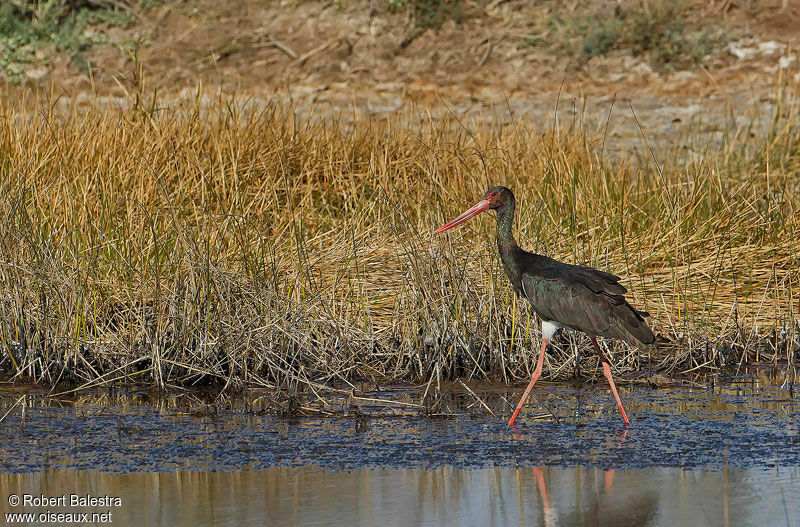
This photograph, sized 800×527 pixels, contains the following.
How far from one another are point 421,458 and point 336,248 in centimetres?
290

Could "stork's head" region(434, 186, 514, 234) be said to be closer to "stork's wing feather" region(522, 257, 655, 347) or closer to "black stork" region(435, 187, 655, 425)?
"black stork" region(435, 187, 655, 425)

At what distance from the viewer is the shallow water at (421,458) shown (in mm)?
4723

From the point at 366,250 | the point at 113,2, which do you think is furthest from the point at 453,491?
the point at 113,2

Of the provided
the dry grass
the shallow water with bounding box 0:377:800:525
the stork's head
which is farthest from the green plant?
the shallow water with bounding box 0:377:800:525

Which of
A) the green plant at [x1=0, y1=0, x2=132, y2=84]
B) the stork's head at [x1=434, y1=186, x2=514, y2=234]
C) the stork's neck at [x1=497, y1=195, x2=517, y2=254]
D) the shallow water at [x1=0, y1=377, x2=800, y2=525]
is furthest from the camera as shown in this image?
the green plant at [x1=0, y1=0, x2=132, y2=84]

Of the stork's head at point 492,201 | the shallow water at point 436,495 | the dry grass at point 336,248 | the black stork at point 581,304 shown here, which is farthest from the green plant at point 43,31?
the shallow water at point 436,495

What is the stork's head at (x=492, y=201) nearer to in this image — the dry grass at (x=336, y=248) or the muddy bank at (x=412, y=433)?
the dry grass at (x=336, y=248)

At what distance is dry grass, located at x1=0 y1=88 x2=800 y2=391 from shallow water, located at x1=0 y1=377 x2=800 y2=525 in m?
0.34

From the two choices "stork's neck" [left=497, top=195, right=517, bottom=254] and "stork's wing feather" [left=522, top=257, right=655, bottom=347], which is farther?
"stork's neck" [left=497, top=195, right=517, bottom=254]

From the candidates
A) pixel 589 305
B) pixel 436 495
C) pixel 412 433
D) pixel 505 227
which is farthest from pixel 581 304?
pixel 436 495

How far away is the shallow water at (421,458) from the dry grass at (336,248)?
0.34 meters

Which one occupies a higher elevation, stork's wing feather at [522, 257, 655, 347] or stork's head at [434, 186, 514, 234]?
stork's head at [434, 186, 514, 234]

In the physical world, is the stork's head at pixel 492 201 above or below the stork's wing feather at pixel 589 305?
above

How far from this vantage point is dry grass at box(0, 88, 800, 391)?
6891mm
